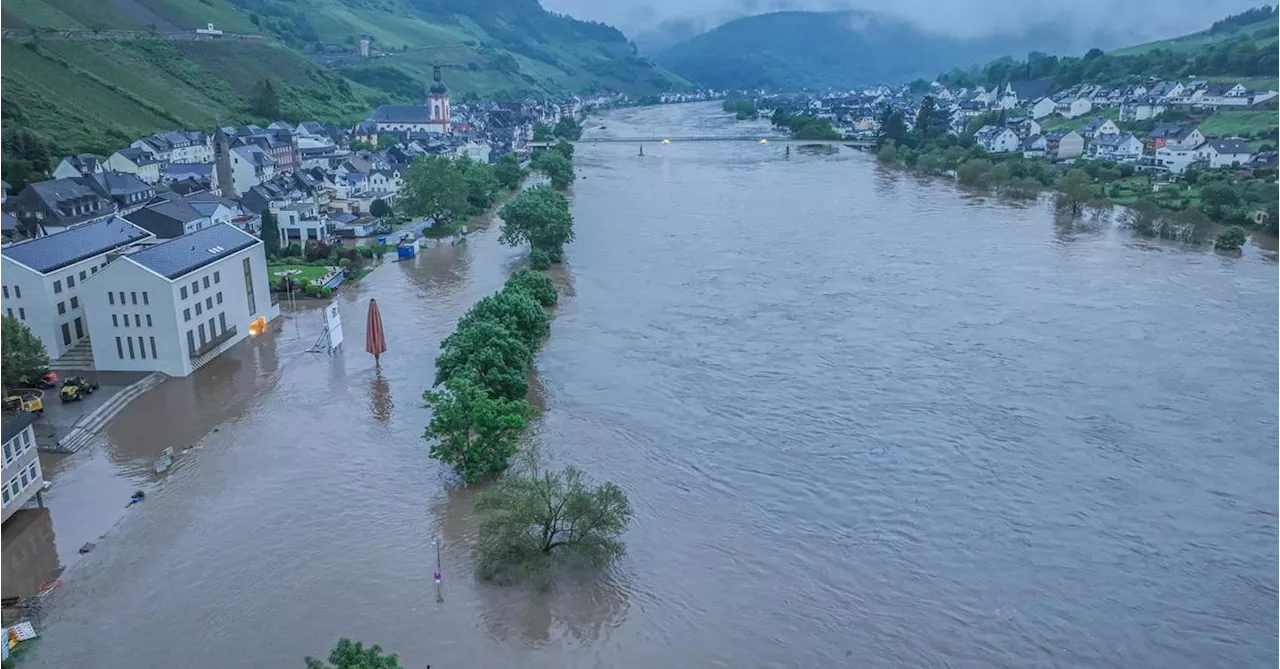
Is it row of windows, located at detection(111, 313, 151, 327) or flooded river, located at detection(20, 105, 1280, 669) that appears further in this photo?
row of windows, located at detection(111, 313, 151, 327)

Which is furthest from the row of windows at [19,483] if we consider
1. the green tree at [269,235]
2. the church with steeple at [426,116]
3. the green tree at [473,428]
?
the church with steeple at [426,116]

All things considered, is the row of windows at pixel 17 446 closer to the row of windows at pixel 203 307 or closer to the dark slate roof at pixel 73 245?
the row of windows at pixel 203 307

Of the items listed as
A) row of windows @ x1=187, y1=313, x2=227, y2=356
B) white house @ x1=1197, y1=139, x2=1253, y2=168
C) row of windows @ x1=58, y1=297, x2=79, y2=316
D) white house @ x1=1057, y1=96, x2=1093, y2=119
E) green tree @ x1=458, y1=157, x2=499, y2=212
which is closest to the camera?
row of windows @ x1=187, y1=313, x2=227, y2=356

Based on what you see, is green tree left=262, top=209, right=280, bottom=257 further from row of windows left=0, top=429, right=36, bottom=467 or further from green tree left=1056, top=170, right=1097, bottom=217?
green tree left=1056, top=170, right=1097, bottom=217

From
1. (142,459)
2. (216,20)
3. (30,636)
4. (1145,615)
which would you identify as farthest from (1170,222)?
(216,20)

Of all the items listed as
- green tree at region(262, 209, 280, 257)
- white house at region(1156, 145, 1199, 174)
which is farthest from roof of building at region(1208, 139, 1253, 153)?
green tree at region(262, 209, 280, 257)

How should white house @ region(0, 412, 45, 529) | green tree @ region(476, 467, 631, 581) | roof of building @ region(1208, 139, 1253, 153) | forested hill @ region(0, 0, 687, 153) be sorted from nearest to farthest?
green tree @ region(476, 467, 631, 581), white house @ region(0, 412, 45, 529), forested hill @ region(0, 0, 687, 153), roof of building @ region(1208, 139, 1253, 153)

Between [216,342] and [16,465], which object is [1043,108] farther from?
[16,465]
